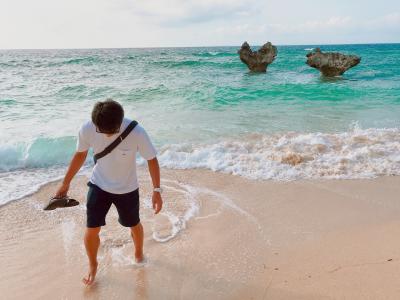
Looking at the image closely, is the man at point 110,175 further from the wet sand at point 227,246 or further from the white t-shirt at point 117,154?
the wet sand at point 227,246

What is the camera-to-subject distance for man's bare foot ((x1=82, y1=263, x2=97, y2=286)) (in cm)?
304

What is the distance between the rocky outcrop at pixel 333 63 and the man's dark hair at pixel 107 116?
2463 centimetres

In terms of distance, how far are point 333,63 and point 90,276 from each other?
81.1ft

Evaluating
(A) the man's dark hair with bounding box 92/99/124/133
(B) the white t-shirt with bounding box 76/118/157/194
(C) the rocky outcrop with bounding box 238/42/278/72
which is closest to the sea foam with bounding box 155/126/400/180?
(B) the white t-shirt with bounding box 76/118/157/194

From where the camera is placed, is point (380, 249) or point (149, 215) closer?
point (380, 249)

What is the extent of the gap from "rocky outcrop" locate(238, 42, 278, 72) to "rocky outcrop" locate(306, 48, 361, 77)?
394 centimetres

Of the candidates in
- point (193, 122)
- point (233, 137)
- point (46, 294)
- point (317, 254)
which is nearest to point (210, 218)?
point (317, 254)

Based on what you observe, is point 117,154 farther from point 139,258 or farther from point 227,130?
point 227,130

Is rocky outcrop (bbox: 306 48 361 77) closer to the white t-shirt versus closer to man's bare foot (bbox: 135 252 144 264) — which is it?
man's bare foot (bbox: 135 252 144 264)

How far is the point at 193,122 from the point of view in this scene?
10117 millimetres

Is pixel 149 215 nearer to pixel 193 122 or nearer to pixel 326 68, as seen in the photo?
pixel 193 122

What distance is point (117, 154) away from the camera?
110 inches

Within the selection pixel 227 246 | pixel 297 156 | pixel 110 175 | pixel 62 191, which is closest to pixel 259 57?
pixel 297 156

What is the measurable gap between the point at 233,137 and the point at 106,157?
5.70 meters
